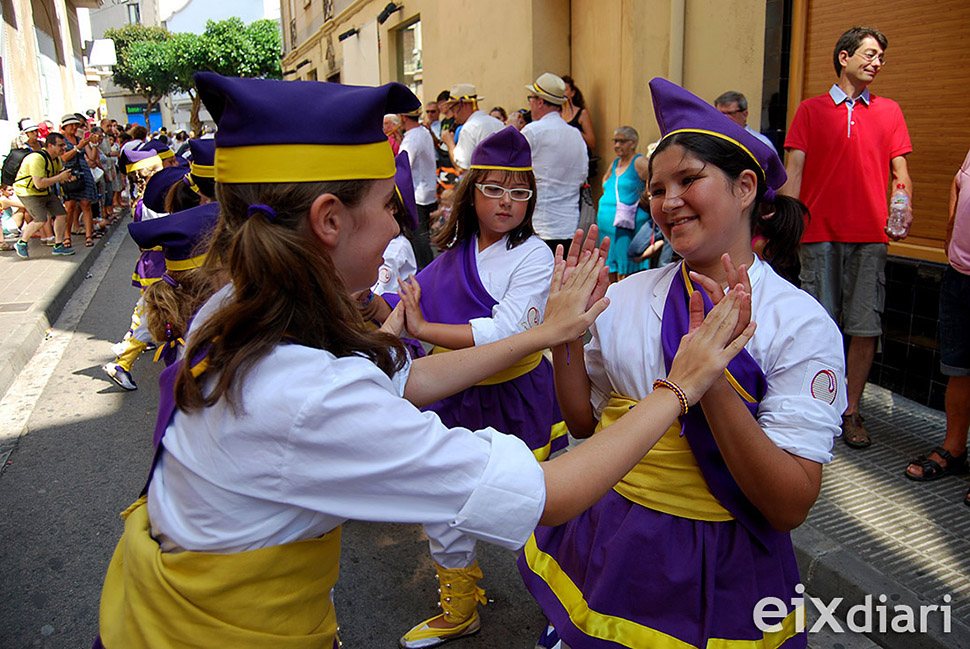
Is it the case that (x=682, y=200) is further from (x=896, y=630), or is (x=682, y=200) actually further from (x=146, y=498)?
(x=896, y=630)

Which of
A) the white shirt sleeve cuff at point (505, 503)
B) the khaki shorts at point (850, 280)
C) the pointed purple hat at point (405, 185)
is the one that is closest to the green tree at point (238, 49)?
the pointed purple hat at point (405, 185)

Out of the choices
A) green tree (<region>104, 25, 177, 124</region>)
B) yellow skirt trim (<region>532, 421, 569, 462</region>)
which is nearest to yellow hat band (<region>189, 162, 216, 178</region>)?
yellow skirt trim (<region>532, 421, 569, 462</region>)

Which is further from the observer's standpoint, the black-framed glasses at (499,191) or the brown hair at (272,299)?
the black-framed glasses at (499,191)

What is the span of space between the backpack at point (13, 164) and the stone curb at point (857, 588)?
12.4 m

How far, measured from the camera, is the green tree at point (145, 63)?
163ft

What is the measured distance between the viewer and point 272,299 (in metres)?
1.27

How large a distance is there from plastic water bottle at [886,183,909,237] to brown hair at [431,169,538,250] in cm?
207

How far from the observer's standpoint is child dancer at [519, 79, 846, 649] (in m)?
1.65

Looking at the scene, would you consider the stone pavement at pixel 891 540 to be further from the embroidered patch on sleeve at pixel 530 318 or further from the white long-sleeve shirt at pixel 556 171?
the white long-sleeve shirt at pixel 556 171

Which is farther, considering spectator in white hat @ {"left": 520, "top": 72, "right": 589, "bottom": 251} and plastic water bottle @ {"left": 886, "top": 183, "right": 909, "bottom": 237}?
spectator in white hat @ {"left": 520, "top": 72, "right": 589, "bottom": 251}

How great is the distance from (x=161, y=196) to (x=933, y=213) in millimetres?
4997

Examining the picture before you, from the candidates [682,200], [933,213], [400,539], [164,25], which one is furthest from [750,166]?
[164,25]

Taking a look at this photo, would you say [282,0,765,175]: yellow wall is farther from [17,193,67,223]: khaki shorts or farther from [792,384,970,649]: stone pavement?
[17,193,67,223]: khaki shorts

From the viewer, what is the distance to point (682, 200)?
72.1 inches
